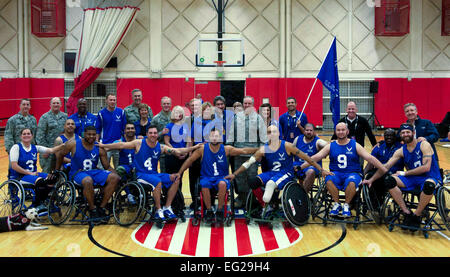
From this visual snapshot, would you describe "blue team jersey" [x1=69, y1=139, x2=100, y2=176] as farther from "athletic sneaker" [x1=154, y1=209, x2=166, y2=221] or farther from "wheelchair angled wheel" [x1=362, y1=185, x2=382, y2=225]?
"wheelchair angled wheel" [x1=362, y1=185, x2=382, y2=225]

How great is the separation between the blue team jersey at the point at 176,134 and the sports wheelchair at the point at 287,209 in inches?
57.0

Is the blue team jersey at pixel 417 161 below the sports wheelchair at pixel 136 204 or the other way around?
the other way around

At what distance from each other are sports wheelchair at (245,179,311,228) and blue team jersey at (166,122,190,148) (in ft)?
4.75

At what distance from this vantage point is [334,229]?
17.7 ft

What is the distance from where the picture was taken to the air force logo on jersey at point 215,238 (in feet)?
15.1

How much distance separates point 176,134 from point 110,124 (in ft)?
4.87

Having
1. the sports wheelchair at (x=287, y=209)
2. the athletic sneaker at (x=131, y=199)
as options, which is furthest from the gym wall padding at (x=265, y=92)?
the sports wheelchair at (x=287, y=209)

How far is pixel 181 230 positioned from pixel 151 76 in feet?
43.9

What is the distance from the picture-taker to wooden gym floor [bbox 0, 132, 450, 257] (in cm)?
448

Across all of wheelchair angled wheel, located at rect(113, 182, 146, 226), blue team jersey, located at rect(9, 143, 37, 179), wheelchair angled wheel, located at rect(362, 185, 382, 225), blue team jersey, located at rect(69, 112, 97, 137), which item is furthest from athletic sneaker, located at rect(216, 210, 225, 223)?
blue team jersey, located at rect(69, 112, 97, 137)

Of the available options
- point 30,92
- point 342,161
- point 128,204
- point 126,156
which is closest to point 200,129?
point 126,156

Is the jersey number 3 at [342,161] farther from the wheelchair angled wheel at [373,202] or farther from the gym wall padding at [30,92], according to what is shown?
the gym wall padding at [30,92]

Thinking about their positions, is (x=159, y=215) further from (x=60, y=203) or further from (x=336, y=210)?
(x=336, y=210)
